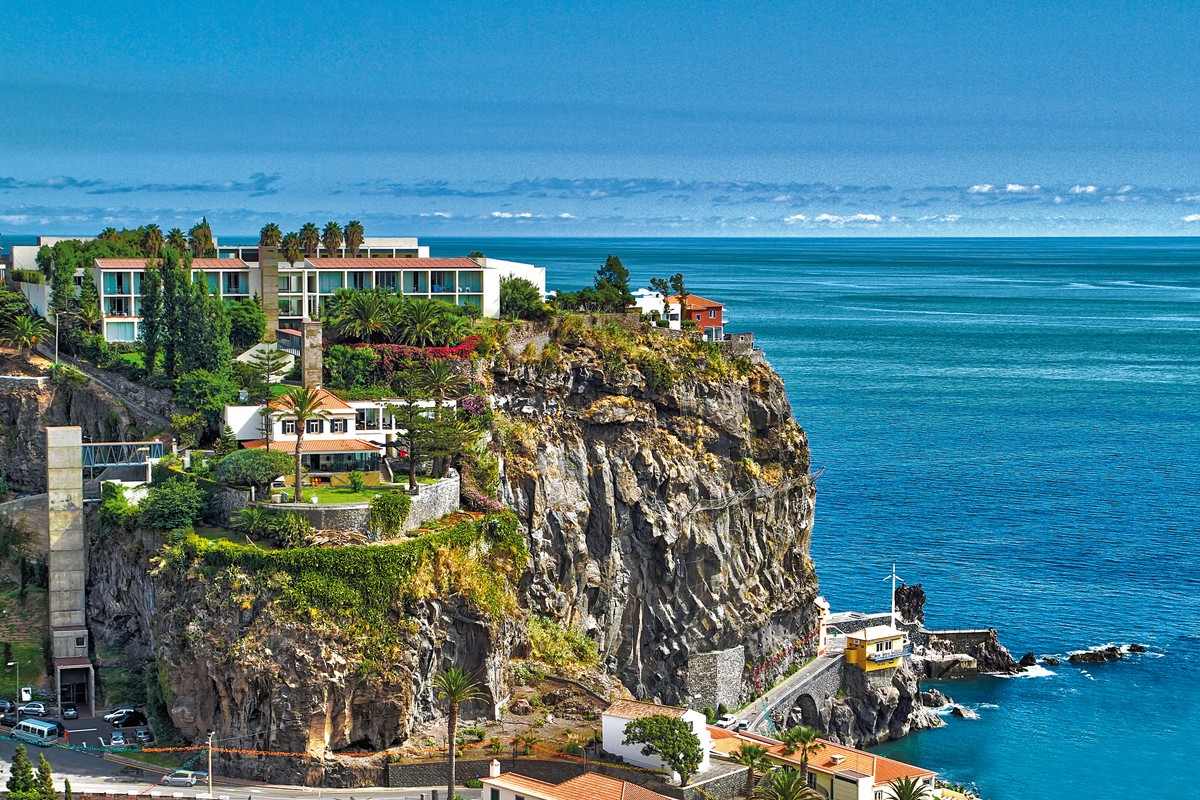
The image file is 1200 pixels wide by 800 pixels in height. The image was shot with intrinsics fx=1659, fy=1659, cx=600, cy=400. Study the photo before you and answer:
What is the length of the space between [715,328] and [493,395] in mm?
28764

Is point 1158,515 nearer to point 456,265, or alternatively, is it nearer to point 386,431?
point 456,265

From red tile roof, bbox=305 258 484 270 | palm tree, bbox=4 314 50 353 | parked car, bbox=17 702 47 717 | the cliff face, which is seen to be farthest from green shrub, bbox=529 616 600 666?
palm tree, bbox=4 314 50 353

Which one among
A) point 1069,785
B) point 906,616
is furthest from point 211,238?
point 1069,785

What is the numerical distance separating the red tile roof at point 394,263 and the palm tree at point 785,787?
50.1m

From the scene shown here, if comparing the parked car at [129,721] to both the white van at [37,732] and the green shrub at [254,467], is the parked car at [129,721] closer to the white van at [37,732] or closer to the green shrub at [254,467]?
the white van at [37,732]

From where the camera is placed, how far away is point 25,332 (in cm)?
10750

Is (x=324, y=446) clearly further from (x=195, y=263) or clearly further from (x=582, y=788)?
(x=195, y=263)

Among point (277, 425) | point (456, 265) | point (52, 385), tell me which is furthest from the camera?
point (456, 265)

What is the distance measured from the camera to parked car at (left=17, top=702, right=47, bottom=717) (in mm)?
78125

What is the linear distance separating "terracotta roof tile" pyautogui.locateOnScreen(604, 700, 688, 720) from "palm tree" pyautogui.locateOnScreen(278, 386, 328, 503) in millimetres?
17571

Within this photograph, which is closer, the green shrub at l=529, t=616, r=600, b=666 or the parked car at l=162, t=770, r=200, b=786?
the parked car at l=162, t=770, r=200, b=786

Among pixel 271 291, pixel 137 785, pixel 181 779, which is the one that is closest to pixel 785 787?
pixel 181 779

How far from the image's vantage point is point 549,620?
91562mm

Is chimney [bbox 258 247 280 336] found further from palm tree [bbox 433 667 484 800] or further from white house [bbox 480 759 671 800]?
white house [bbox 480 759 671 800]
